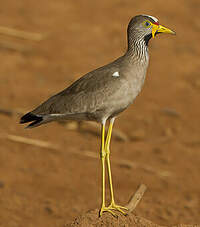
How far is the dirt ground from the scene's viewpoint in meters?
7.84

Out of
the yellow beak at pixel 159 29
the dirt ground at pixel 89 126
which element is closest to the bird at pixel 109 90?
the yellow beak at pixel 159 29

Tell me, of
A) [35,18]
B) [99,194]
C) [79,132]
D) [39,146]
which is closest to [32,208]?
[99,194]

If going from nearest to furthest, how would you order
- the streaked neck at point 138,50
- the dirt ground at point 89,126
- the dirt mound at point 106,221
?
the dirt mound at point 106,221, the streaked neck at point 138,50, the dirt ground at point 89,126

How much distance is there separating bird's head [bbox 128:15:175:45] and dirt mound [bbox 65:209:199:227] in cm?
176

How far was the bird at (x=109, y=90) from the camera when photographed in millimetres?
4859

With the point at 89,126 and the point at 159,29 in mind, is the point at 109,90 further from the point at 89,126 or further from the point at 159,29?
the point at 89,126

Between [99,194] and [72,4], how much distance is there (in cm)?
955

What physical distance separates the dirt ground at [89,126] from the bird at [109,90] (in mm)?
2535

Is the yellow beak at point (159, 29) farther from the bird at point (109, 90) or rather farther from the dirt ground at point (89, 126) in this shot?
the dirt ground at point (89, 126)

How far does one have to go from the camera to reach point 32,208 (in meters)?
7.51

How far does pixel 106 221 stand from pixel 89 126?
5.08 meters

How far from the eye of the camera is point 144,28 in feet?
16.6

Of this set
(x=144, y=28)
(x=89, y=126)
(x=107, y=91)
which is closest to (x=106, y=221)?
(x=107, y=91)

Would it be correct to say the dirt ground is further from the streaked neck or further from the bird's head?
the bird's head
